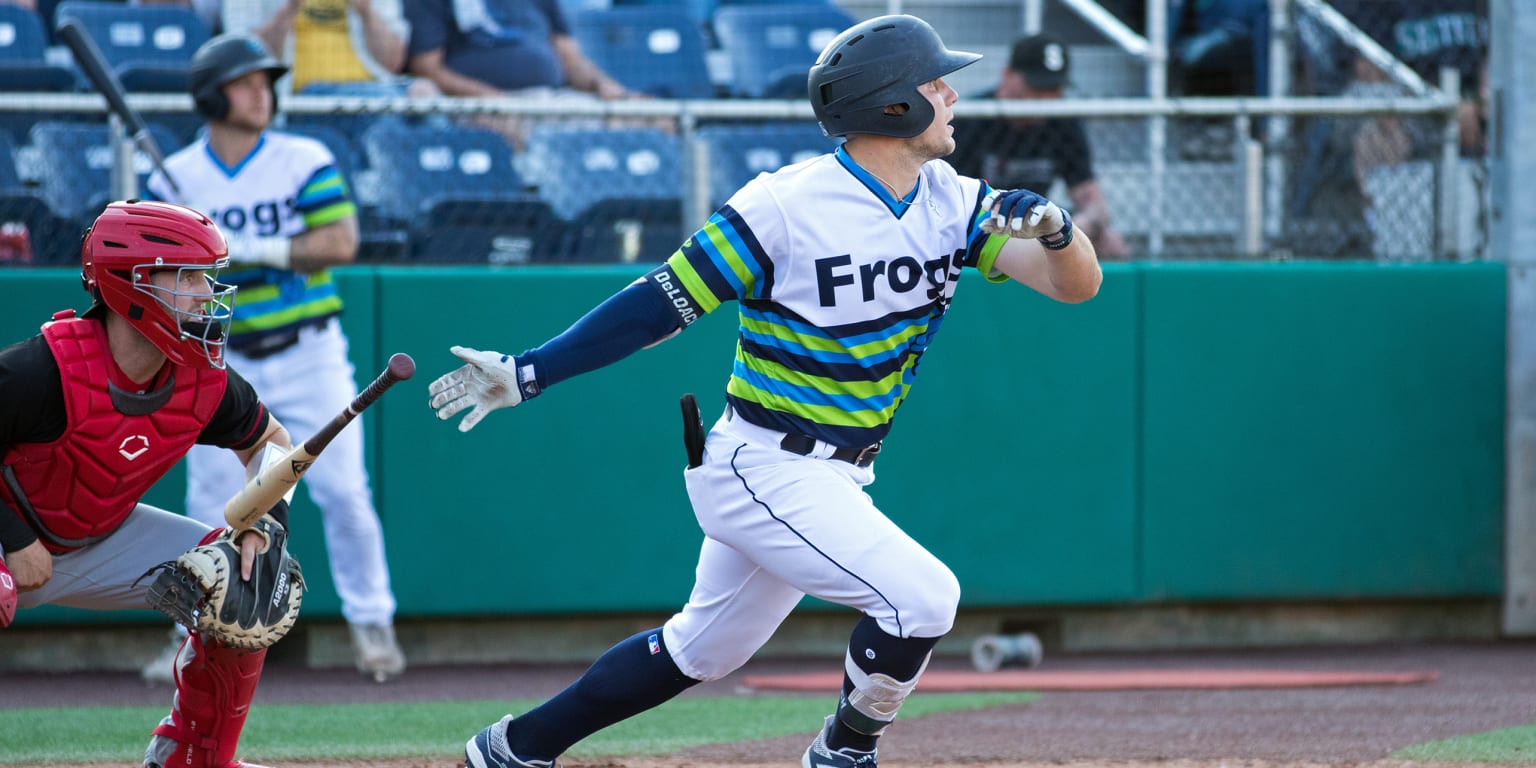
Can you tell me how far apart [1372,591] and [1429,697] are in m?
1.21

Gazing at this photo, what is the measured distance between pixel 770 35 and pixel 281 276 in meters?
3.46

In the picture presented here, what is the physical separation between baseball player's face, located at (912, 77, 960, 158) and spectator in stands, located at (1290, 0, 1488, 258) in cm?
383

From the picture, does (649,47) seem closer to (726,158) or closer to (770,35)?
(770,35)

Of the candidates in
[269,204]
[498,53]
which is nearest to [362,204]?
[269,204]

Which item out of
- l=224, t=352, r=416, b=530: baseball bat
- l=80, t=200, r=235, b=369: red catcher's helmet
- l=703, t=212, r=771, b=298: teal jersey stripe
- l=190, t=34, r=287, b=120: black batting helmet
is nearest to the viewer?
l=224, t=352, r=416, b=530: baseball bat

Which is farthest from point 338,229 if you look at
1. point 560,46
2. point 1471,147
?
point 1471,147

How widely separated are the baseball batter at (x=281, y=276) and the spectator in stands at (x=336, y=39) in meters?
1.58

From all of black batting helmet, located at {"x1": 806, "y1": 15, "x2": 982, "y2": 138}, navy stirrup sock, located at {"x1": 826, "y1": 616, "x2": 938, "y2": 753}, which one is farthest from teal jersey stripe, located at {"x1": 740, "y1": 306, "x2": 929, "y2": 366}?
navy stirrup sock, located at {"x1": 826, "y1": 616, "x2": 938, "y2": 753}

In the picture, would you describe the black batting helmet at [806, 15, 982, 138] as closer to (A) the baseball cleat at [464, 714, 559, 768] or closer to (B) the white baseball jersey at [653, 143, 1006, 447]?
(B) the white baseball jersey at [653, 143, 1006, 447]

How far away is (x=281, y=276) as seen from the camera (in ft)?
18.6

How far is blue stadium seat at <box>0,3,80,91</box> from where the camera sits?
6.78m

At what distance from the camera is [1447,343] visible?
6.65 meters

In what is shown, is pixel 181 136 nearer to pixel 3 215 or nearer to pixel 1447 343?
pixel 3 215

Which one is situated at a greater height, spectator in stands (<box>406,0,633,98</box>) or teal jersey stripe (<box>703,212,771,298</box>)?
spectator in stands (<box>406,0,633,98</box>)
